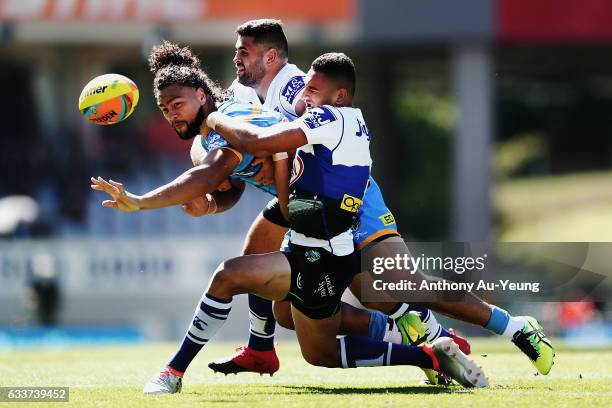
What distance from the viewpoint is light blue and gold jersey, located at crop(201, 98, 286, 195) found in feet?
24.3

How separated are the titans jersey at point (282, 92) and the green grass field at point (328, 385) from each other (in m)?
1.80

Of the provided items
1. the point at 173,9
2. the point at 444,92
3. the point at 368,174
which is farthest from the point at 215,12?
the point at 444,92

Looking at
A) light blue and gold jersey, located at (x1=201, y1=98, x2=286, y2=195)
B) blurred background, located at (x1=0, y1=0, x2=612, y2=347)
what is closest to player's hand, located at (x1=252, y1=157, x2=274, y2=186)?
light blue and gold jersey, located at (x1=201, y1=98, x2=286, y2=195)

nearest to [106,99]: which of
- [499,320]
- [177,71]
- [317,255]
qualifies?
[177,71]

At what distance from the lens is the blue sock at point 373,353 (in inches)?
294

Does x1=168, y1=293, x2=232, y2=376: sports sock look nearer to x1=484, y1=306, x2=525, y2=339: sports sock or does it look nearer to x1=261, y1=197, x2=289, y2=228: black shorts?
x1=261, y1=197, x2=289, y2=228: black shorts

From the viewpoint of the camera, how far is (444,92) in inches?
1583

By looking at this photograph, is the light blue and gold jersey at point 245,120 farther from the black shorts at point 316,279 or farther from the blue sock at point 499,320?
the blue sock at point 499,320

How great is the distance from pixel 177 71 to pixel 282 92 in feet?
3.09

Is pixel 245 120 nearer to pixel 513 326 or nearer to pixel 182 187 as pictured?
pixel 182 187

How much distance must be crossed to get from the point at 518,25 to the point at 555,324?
196 inches

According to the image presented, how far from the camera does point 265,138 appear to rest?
23.4ft

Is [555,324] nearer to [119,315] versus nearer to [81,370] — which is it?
[119,315]

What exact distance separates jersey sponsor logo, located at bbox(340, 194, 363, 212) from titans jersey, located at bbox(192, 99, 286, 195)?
1.91 feet
